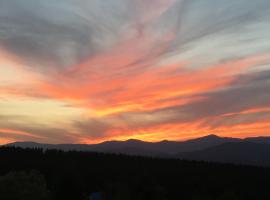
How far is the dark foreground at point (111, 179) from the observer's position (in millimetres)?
56562

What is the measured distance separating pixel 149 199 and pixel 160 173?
204ft

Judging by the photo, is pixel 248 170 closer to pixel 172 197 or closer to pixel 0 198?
pixel 172 197

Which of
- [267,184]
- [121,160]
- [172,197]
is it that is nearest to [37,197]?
[172,197]

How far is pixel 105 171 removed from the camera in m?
130

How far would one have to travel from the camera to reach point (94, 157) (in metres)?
165

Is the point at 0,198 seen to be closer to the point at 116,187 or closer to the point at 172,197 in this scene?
the point at 116,187

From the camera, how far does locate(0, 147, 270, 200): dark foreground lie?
56.6 meters

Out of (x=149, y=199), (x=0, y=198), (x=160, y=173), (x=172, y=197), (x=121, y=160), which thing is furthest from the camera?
(x=121, y=160)

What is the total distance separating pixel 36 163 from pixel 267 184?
60.2 meters

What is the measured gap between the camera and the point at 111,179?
114812 millimetres

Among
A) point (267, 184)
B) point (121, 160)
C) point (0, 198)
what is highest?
point (121, 160)

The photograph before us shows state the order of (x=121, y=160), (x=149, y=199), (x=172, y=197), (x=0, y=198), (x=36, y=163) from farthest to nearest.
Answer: (x=121, y=160) → (x=36, y=163) → (x=172, y=197) → (x=149, y=199) → (x=0, y=198)

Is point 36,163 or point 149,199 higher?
point 36,163

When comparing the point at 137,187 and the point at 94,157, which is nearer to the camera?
the point at 137,187
